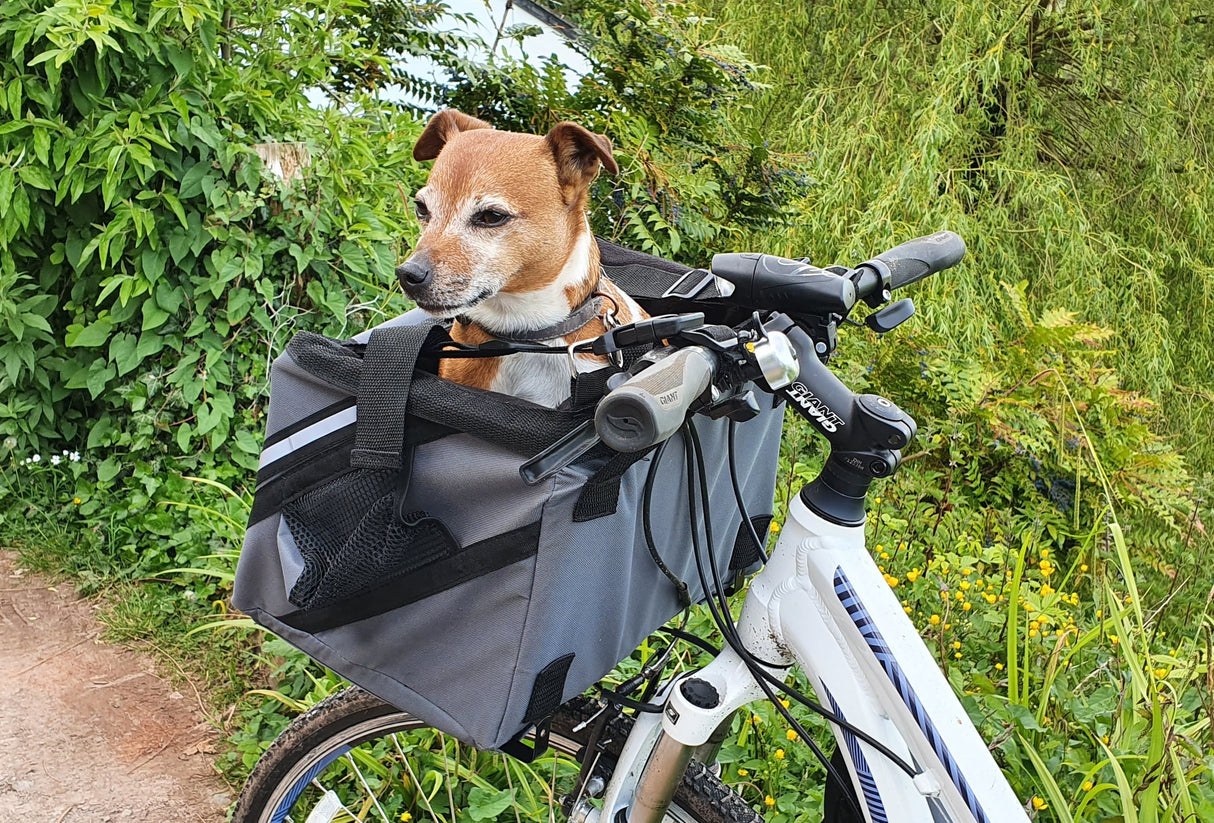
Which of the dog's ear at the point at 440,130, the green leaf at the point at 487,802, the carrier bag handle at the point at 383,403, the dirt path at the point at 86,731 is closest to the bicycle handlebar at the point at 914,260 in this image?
the carrier bag handle at the point at 383,403

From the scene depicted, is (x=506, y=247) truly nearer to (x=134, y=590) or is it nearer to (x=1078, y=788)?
(x=1078, y=788)

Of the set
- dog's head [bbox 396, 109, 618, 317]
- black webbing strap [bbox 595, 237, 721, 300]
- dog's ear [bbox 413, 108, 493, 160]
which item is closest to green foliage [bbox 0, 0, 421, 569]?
dog's ear [bbox 413, 108, 493, 160]

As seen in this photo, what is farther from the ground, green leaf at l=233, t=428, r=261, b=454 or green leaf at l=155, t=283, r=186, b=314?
green leaf at l=155, t=283, r=186, b=314

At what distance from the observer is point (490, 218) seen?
179cm

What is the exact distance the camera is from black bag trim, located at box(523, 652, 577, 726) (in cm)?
Result: 107

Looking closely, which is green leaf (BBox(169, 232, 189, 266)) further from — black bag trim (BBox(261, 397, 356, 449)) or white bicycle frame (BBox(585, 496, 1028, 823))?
white bicycle frame (BBox(585, 496, 1028, 823))

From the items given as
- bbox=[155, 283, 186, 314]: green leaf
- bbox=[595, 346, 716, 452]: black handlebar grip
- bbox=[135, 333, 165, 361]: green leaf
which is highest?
bbox=[595, 346, 716, 452]: black handlebar grip

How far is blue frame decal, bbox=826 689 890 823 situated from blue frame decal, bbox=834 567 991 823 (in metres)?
0.11

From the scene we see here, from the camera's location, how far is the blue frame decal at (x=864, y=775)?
43.9 inches

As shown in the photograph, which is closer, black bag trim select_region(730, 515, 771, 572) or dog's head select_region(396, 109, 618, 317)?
black bag trim select_region(730, 515, 771, 572)

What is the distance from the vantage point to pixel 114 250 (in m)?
2.63

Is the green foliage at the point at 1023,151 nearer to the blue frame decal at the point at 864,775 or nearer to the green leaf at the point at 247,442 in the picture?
the green leaf at the point at 247,442

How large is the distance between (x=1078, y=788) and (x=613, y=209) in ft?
10.1

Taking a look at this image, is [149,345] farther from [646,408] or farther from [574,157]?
[646,408]
